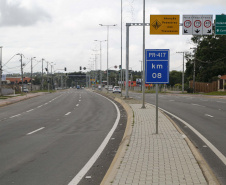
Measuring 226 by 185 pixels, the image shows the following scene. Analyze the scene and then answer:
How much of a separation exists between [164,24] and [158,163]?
18214 millimetres

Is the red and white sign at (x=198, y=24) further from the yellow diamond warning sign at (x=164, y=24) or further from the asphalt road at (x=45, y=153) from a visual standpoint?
the asphalt road at (x=45, y=153)

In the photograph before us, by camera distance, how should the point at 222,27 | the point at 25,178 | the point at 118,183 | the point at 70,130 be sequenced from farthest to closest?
the point at 222,27, the point at 70,130, the point at 25,178, the point at 118,183

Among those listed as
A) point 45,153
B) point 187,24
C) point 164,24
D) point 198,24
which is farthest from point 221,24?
point 45,153

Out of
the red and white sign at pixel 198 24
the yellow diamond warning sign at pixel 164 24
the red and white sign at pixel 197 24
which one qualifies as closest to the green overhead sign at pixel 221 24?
the red and white sign at pixel 198 24

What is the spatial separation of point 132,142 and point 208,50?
72.2 metres

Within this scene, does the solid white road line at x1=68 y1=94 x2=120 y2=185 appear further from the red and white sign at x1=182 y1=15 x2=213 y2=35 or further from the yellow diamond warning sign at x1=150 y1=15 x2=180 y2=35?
the red and white sign at x1=182 y1=15 x2=213 y2=35

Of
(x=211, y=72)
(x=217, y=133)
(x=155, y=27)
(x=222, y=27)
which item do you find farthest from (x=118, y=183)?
(x=211, y=72)

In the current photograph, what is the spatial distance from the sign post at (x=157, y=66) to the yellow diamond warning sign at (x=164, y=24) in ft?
43.5

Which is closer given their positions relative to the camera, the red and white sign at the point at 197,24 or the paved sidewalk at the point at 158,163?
the paved sidewalk at the point at 158,163

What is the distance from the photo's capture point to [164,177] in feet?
21.0

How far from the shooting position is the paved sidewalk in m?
6.26

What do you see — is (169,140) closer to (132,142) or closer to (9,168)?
(132,142)

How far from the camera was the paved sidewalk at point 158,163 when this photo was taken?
6.26m

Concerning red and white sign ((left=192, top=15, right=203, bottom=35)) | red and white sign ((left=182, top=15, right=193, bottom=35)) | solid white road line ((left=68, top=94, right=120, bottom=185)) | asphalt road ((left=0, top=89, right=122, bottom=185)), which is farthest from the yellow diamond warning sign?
solid white road line ((left=68, top=94, right=120, bottom=185))
